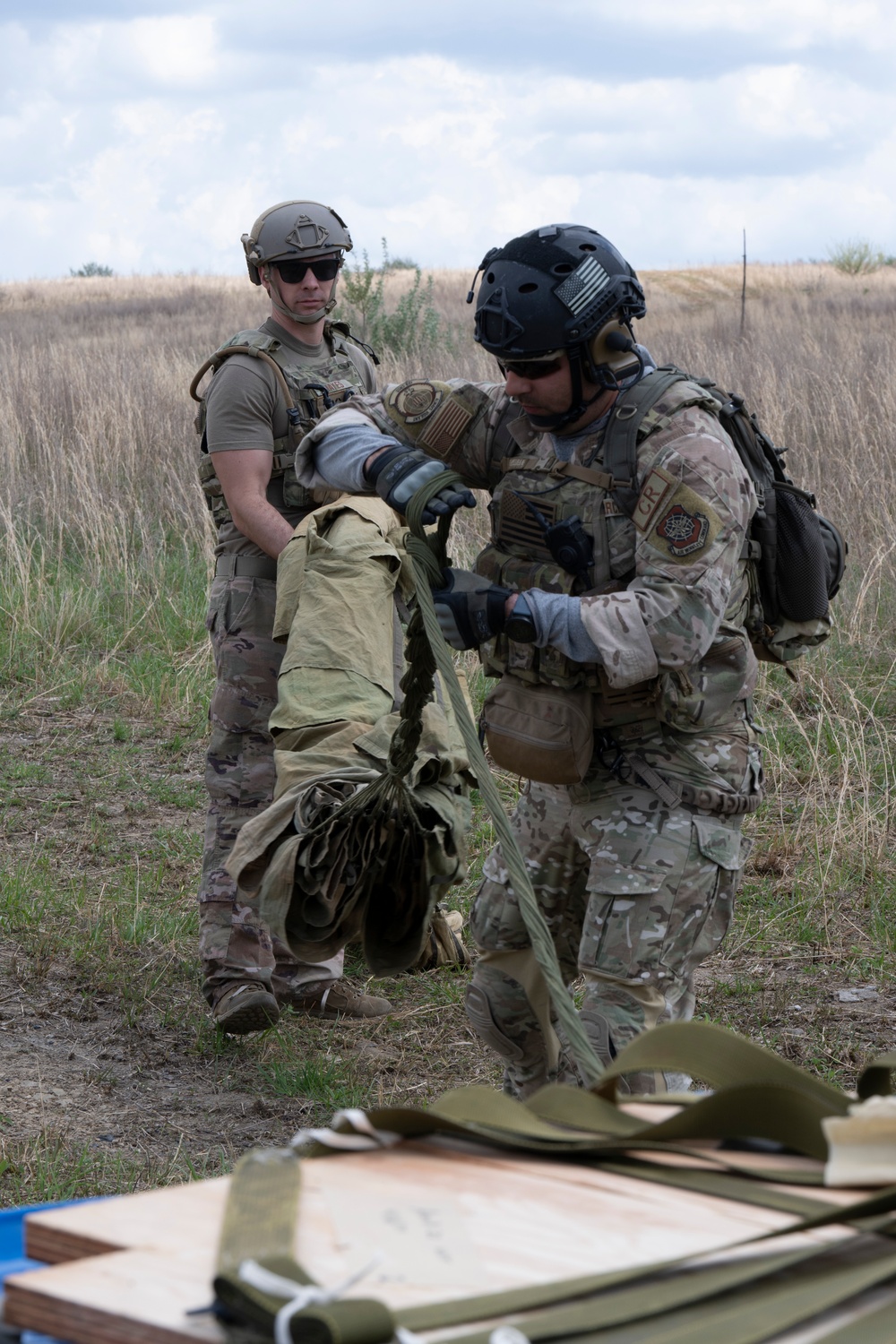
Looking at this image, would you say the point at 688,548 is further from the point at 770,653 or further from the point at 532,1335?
the point at 532,1335

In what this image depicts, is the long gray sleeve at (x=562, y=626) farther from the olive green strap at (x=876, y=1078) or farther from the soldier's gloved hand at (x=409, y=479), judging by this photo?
the olive green strap at (x=876, y=1078)

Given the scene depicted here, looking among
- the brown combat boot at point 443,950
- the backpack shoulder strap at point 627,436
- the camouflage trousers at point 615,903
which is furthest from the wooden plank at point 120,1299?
the brown combat boot at point 443,950

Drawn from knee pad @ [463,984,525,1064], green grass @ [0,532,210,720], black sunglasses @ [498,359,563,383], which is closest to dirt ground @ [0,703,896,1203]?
knee pad @ [463,984,525,1064]

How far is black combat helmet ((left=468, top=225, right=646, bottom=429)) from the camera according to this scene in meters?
3.02

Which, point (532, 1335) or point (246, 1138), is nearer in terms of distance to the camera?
point (532, 1335)

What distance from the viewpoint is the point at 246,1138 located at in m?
3.87

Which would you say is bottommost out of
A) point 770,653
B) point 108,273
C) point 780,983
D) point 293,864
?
point 780,983

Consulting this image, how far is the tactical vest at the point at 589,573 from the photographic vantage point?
10.2 ft

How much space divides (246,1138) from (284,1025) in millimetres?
775

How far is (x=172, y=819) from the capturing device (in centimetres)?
645

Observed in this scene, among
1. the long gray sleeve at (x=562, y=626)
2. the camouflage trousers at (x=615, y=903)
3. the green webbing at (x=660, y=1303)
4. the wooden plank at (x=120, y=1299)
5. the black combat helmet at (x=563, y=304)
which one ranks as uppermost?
the black combat helmet at (x=563, y=304)

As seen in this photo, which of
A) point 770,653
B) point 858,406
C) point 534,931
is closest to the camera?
point 534,931

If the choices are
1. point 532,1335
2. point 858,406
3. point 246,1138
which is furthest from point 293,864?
point 858,406

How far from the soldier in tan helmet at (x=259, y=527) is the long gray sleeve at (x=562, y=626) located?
1762mm
